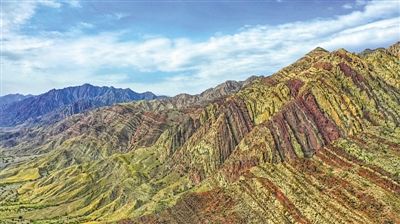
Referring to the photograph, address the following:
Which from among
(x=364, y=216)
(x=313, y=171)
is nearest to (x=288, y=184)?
(x=313, y=171)

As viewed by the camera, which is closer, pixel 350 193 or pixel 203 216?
pixel 350 193

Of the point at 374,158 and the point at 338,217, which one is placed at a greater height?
the point at 374,158

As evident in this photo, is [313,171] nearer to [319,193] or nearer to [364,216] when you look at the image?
[319,193]

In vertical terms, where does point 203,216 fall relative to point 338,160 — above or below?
below

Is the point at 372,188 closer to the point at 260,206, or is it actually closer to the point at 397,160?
the point at 397,160

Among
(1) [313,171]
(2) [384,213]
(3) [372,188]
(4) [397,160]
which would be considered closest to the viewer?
(2) [384,213]

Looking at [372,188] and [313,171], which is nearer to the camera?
[372,188]

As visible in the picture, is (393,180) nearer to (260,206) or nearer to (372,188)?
(372,188)

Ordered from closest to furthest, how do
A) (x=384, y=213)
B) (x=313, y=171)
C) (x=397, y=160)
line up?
(x=384, y=213) < (x=397, y=160) < (x=313, y=171)

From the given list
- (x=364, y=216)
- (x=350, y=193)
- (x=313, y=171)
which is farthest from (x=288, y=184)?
(x=364, y=216)
